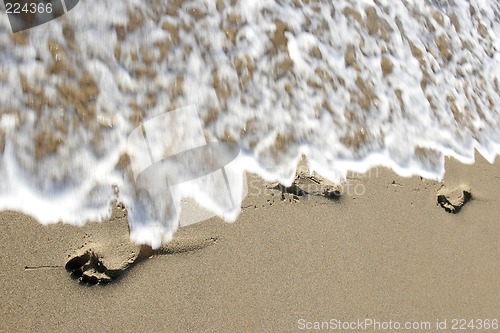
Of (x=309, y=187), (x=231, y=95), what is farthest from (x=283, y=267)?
(x=231, y=95)

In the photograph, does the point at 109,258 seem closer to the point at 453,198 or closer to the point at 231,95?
the point at 231,95

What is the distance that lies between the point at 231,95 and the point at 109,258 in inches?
37.3

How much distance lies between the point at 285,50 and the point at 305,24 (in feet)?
0.85

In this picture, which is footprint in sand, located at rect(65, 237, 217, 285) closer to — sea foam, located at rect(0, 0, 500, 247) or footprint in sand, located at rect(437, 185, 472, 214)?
sea foam, located at rect(0, 0, 500, 247)

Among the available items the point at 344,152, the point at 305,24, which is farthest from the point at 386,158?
the point at 305,24

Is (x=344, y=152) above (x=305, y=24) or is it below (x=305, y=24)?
below

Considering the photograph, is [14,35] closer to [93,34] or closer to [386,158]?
[93,34]

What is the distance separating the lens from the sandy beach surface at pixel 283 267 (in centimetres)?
168

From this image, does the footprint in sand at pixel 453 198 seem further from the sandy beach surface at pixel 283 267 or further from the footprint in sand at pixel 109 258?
the footprint in sand at pixel 109 258

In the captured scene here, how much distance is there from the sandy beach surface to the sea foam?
10 cm

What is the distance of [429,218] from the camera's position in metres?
2.26

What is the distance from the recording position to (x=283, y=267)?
6.36 feet

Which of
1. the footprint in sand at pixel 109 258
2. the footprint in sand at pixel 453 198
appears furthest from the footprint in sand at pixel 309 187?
the footprint in sand at pixel 453 198

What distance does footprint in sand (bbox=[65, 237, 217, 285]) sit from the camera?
172 cm
